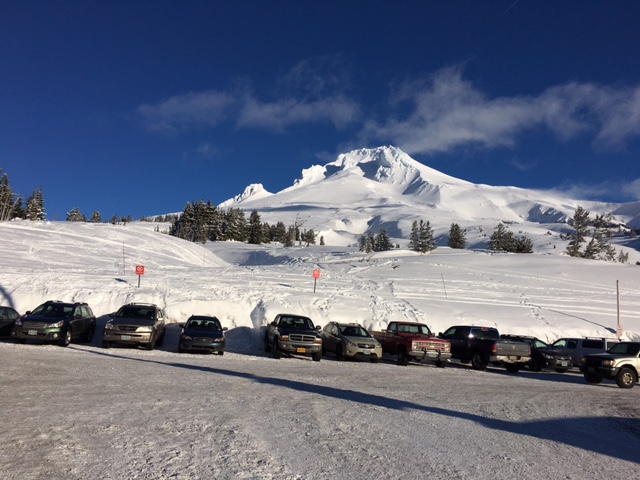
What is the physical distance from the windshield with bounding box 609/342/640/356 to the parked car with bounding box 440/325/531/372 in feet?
11.0

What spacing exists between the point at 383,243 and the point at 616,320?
328 feet

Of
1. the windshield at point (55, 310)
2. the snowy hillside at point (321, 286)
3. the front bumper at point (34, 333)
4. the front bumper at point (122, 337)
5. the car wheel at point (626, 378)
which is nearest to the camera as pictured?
the car wheel at point (626, 378)

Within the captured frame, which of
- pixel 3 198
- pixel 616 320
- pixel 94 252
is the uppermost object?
pixel 3 198

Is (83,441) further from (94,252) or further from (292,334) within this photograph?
(94,252)

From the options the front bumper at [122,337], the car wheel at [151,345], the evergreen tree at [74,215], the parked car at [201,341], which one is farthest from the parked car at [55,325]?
the evergreen tree at [74,215]

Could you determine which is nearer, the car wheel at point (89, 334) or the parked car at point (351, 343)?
the parked car at point (351, 343)

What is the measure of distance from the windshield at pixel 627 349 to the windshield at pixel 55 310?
19285mm

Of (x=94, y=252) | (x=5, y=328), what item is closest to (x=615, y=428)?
(x=5, y=328)

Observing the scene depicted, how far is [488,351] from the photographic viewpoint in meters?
18.7

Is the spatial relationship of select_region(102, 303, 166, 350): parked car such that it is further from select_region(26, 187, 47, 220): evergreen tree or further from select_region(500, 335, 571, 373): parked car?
select_region(26, 187, 47, 220): evergreen tree

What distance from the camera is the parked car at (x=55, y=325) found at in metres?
16.9

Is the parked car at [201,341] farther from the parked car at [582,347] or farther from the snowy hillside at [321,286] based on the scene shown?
the parked car at [582,347]

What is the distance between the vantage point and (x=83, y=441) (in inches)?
232

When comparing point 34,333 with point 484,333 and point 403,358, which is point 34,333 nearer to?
point 403,358
